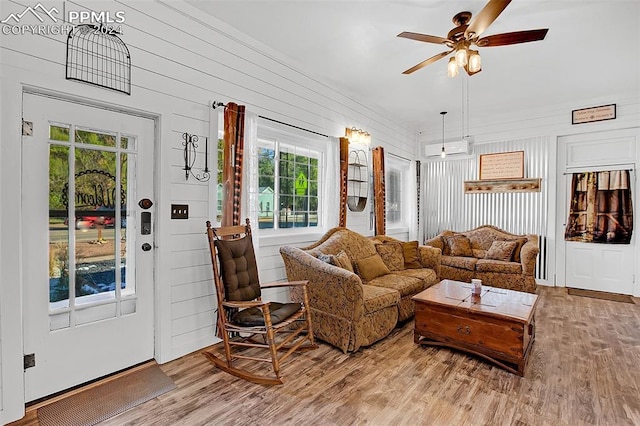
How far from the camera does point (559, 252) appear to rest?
536 centimetres

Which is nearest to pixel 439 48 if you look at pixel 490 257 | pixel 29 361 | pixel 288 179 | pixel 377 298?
pixel 288 179

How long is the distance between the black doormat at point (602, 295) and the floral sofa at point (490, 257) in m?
0.94

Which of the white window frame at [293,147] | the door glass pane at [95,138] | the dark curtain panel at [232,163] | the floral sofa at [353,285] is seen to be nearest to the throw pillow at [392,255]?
the floral sofa at [353,285]

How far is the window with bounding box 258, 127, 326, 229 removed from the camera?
368 cm

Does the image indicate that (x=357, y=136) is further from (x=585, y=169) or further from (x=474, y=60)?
(x=585, y=169)

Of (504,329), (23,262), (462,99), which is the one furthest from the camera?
(462,99)

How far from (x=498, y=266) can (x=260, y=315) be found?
3.81m

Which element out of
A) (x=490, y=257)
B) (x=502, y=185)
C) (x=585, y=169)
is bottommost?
(x=490, y=257)

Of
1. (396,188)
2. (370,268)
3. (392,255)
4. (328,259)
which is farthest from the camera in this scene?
(396,188)

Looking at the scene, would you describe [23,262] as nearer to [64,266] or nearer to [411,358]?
[64,266]

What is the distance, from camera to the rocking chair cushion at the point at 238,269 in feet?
8.71

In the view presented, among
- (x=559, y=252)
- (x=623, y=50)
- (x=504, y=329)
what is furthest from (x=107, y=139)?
(x=559, y=252)

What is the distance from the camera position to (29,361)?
204 cm

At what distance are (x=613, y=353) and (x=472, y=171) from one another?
380 cm
